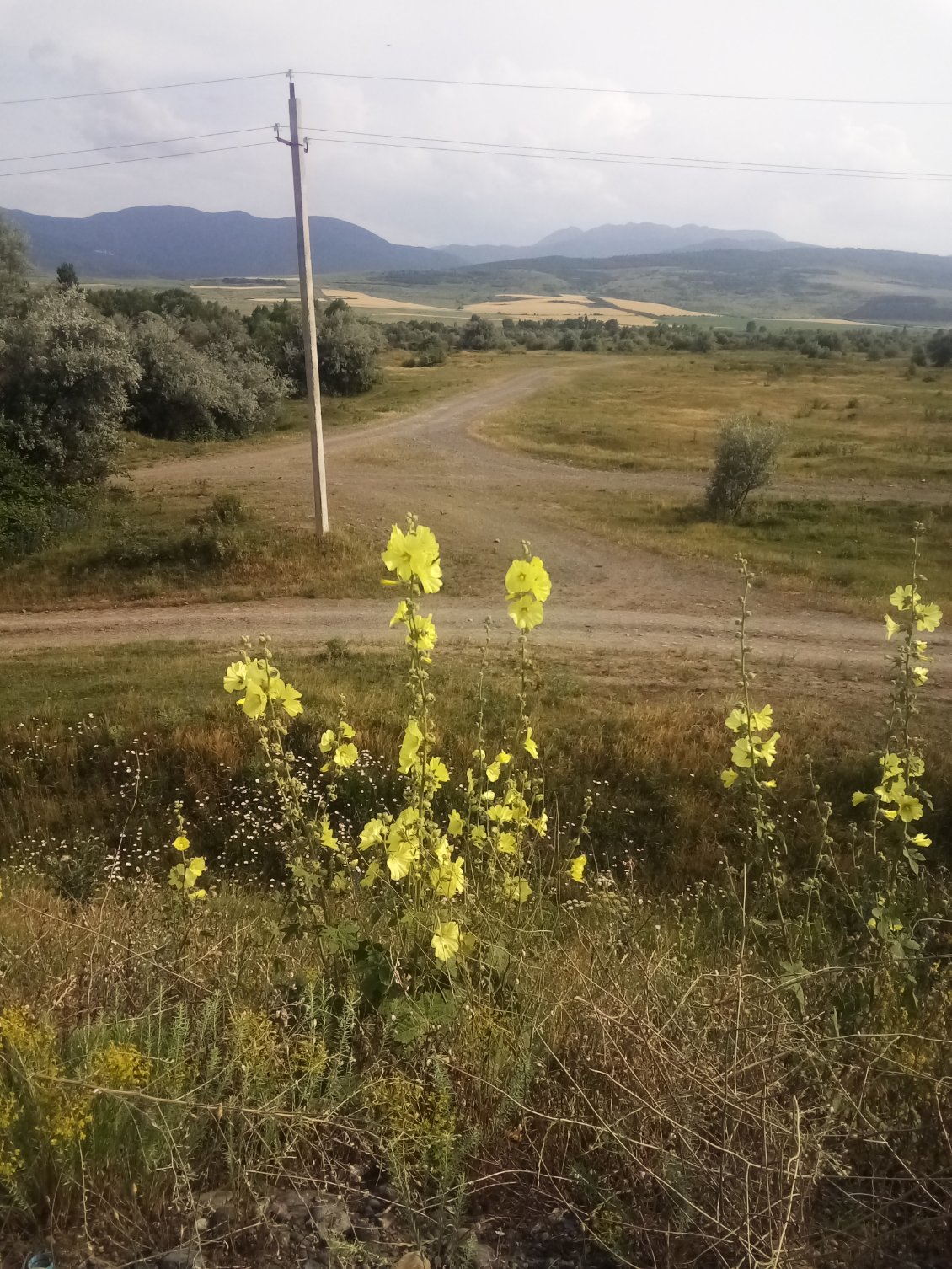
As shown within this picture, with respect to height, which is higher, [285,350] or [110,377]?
[285,350]

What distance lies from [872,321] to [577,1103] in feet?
661

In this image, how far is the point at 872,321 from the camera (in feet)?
586

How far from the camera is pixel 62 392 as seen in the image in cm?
1995

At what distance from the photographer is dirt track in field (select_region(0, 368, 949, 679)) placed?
12.0m

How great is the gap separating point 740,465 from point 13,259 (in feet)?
86.0

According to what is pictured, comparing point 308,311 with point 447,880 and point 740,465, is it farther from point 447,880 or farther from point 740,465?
point 447,880

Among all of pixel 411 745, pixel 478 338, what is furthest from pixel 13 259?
pixel 478 338

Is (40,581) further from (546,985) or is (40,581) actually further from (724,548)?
(546,985)

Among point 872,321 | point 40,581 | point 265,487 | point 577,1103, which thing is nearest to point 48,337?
point 265,487

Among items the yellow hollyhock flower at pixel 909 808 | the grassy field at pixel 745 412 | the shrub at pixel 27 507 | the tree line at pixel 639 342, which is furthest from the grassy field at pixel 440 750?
the tree line at pixel 639 342

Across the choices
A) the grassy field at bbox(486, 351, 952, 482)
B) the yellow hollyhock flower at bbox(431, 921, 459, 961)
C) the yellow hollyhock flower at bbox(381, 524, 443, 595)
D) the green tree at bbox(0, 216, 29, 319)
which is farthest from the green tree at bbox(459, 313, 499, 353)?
the yellow hollyhock flower at bbox(431, 921, 459, 961)

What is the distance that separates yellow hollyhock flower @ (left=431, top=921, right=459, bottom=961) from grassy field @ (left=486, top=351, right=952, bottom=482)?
72.1ft

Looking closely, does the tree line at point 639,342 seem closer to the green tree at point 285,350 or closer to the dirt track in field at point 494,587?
the green tree at point 285,350

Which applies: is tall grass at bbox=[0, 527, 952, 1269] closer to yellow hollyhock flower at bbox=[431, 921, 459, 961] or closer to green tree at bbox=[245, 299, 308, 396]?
yellow hollyhock flower at bbox=[431, 921, 459, 961]
